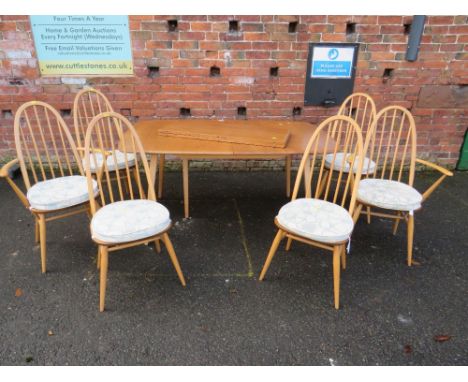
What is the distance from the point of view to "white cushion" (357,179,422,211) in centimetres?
209

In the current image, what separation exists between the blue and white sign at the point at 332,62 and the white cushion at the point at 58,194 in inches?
96.0

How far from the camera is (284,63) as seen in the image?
328cm

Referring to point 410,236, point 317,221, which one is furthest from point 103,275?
point 410,236

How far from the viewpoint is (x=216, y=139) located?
2.30 m

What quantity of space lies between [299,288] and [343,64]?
239 cm

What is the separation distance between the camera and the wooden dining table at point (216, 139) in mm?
2119

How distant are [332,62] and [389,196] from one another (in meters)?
1.75

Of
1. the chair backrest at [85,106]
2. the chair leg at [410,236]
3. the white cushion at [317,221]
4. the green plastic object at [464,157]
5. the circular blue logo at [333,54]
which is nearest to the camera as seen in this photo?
the white cushion at [317,221]

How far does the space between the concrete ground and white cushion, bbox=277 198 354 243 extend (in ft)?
1.55

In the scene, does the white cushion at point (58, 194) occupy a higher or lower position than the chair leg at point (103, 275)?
higher

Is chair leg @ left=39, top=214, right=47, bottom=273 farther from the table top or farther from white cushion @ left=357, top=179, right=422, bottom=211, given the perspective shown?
white cushion @ left=357, top=179, right=422, bottom=211

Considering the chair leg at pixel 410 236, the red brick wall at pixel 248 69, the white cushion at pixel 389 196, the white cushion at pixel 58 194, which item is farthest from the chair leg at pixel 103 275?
the red brick wall at pixel 248 69

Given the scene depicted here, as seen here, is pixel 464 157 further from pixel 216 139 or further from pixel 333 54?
pixel 216 139

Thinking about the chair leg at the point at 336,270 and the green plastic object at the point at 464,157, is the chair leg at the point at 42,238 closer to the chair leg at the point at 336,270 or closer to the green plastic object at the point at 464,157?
the chair leg at the point at 336,270
